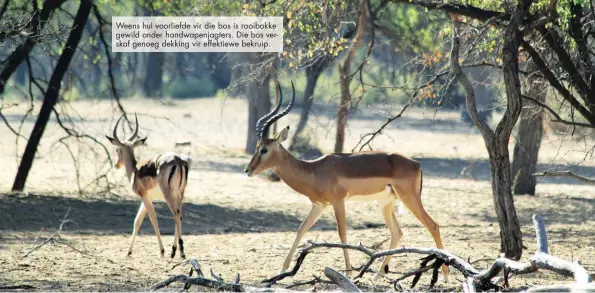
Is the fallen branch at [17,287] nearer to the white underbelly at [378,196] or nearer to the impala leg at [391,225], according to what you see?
the white underbelly at [378,196]

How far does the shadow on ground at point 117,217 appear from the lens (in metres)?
13.7

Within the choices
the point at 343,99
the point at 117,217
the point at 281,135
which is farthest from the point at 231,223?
the point at 281,135

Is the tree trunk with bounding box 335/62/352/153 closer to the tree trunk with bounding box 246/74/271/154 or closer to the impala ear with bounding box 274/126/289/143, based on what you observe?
the impala ear with bounding box 274/126/289/143

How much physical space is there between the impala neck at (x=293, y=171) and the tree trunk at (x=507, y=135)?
5.50ft

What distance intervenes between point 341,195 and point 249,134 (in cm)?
1649

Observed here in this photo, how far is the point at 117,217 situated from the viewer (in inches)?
573

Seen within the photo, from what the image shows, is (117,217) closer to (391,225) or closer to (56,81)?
(56,81)

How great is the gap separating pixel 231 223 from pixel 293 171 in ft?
15.1

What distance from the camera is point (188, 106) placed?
43625 millimetres

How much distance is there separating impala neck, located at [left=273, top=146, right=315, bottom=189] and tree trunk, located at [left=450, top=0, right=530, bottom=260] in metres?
1.68

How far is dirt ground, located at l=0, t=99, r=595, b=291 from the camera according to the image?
32.4 ft

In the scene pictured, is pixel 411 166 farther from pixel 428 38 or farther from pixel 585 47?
pixel 428 38

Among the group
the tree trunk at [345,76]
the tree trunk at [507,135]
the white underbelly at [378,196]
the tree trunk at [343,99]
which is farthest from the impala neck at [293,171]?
the tree trunk at [343,99]

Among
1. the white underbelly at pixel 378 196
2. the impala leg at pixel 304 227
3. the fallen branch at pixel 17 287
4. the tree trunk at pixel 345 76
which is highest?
the tree trunk at pixel 345 76
